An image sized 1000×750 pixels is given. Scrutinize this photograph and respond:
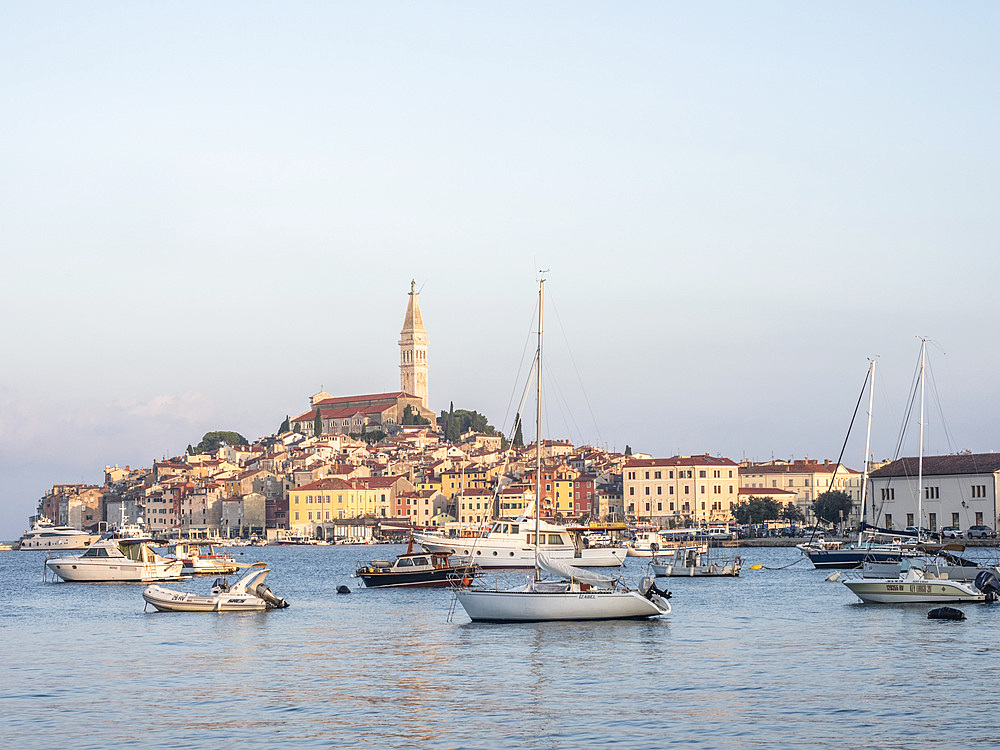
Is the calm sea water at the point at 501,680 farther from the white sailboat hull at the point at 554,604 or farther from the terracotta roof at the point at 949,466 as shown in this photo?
the terracotta roof at the point at 949,466

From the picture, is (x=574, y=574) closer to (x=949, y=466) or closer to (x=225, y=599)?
(x=225, y=599)

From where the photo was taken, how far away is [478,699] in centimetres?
2023

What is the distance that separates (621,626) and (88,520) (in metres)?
156

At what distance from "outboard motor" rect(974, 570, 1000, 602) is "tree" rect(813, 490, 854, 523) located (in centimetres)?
7575

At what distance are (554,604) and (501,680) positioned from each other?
772 cm

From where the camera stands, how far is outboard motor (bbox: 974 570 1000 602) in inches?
1423

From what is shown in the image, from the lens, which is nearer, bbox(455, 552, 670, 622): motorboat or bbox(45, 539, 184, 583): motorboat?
bbox(455, 552, 670, 622): motorboat

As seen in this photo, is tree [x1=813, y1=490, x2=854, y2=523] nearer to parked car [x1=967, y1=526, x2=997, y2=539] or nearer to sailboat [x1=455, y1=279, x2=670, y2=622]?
parked car [x1=967, y1=526, x2=997, y2=539]

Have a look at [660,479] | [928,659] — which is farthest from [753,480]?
[928,659]

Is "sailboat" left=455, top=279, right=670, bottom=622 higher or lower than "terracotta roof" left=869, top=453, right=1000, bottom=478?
lower

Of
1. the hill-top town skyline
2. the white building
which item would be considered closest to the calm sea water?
the white building

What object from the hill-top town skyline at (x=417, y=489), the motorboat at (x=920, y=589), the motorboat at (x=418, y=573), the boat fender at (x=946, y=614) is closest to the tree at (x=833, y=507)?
the hill-top town skyline at (x=417, y=489)

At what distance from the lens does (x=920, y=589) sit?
35.7 metres

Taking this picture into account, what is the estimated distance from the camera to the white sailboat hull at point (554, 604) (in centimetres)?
2962
